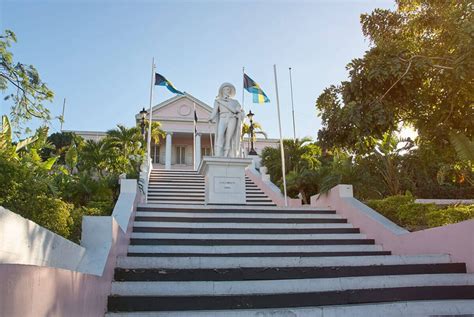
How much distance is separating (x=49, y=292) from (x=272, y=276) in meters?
3.06

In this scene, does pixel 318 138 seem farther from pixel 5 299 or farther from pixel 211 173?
pixel 5 299

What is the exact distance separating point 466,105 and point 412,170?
7.04 meters

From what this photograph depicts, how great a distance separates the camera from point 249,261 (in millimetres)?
5438

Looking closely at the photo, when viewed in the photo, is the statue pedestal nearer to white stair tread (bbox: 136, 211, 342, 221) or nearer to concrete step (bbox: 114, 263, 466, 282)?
white stair tread (bbox: 136, 211, 342, 221)

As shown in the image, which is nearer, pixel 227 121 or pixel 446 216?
pixel 446 216

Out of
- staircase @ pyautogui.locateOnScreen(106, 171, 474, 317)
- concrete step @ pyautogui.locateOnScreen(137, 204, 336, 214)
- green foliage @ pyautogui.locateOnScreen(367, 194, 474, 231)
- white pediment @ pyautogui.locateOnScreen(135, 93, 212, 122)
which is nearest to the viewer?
staircase @ pyautogui.locateOnScreen(106, 171, 474, 317)

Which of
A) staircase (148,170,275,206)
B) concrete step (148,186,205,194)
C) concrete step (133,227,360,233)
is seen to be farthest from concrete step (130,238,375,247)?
concrete step (148,186,205,194)

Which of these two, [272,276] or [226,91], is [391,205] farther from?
[226,91]

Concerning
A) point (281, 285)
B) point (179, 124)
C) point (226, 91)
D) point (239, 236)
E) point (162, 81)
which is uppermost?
point (179, 124)

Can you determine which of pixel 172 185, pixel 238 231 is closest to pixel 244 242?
pixel 238 231

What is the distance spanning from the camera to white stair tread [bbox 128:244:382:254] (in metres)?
6.22

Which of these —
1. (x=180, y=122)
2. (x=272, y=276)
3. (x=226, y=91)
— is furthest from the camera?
(x=180, y=122)

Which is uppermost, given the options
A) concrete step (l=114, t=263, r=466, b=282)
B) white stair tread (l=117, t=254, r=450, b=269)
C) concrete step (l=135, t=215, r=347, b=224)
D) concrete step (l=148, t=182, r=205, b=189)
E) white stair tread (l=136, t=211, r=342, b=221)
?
concrete step (l=148, t=182, r=205, b=189)

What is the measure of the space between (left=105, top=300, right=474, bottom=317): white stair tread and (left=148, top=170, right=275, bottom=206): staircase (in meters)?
7.35
